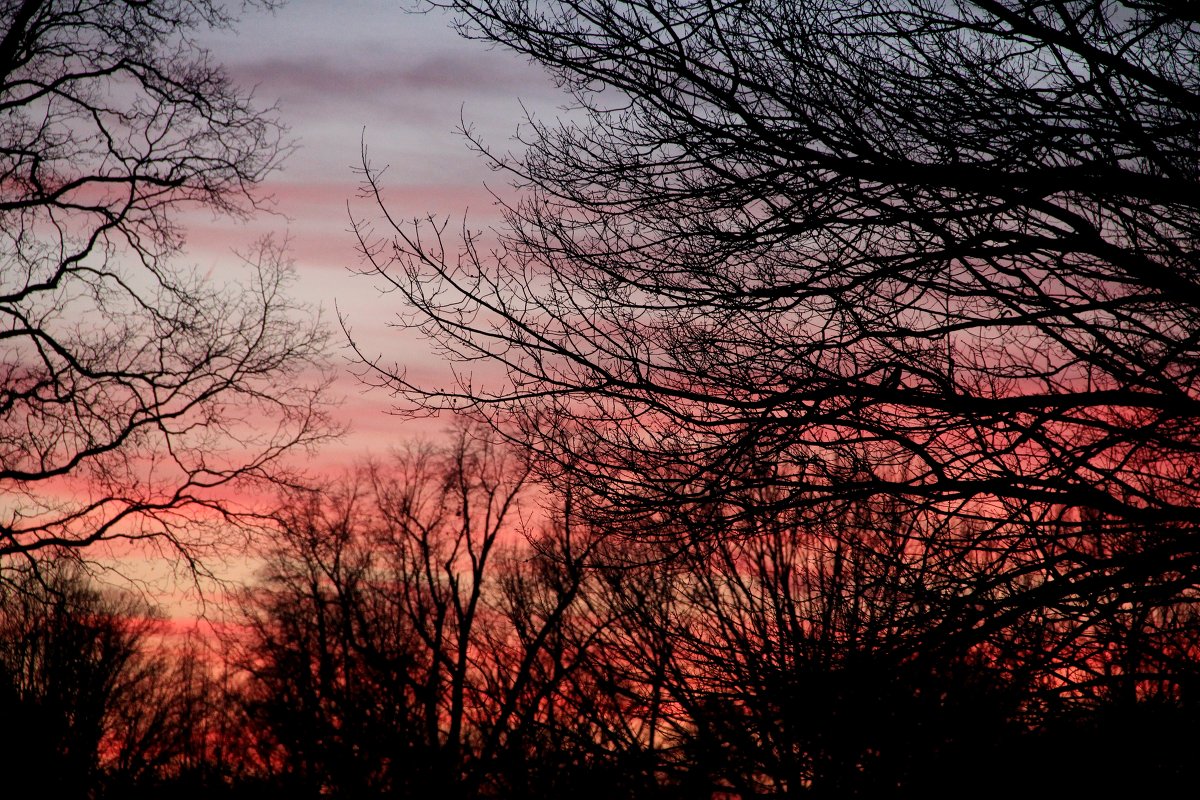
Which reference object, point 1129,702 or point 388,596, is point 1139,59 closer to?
point 1129,702

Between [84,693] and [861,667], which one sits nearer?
[861,667]

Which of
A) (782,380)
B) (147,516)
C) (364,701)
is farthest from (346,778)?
(782,380)

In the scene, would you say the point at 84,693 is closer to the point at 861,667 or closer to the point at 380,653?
the point at 380,653

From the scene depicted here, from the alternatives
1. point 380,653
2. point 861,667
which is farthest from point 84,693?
point 861,667

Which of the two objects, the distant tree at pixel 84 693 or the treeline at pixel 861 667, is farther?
the distant tree at pixel 84 693

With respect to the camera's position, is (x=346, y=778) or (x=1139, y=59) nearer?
(x=1139, y=59)

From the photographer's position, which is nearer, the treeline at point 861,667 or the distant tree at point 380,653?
the treeline at point 861,667

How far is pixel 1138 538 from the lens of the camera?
5215 mm

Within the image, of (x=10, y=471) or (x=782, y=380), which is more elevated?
(x=10, y=471)

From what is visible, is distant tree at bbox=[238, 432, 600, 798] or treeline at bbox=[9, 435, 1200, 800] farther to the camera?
distant tree at bbox=[238, 432, 600, 798]

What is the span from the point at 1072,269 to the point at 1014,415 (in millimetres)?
852

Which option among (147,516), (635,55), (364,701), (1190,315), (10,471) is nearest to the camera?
(1190,315)

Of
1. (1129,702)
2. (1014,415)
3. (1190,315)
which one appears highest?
(1190,315)

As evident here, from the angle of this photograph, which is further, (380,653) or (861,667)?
(380,653)
